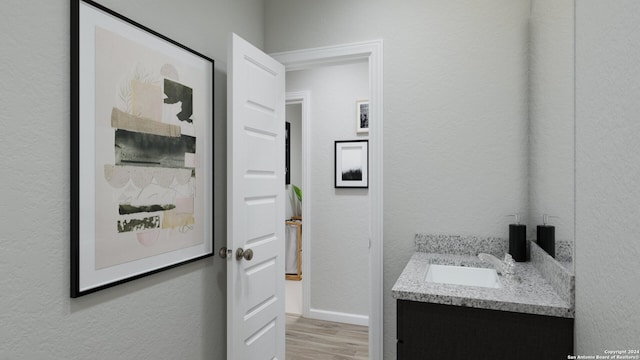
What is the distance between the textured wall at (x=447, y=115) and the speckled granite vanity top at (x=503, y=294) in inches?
18.6

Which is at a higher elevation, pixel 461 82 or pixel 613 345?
pixel 461 82

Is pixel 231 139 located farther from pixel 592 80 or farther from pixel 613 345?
pixel 613 345

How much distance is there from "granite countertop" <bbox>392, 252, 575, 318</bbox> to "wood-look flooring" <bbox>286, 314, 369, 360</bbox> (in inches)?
54.3

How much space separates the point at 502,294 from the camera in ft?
4.76

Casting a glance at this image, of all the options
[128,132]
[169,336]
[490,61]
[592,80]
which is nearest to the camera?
[592,80]

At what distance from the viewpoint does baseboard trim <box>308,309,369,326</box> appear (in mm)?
3340

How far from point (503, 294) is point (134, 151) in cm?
153

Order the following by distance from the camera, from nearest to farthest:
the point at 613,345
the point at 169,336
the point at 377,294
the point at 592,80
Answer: the point at 613,345 < the point at 592,80 < the point at 169,336 < the point at 377,294

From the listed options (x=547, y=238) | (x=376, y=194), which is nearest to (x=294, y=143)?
(x=376, y=194)

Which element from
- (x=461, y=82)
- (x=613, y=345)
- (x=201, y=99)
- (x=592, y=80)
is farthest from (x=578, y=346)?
(x=201, y=99)

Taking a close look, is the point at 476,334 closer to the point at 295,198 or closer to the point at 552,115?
the point at 552,115

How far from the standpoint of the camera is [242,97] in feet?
6.32

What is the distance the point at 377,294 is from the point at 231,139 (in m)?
1.23

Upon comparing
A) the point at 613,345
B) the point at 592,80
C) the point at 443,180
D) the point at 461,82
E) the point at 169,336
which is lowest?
the point at 169,336
